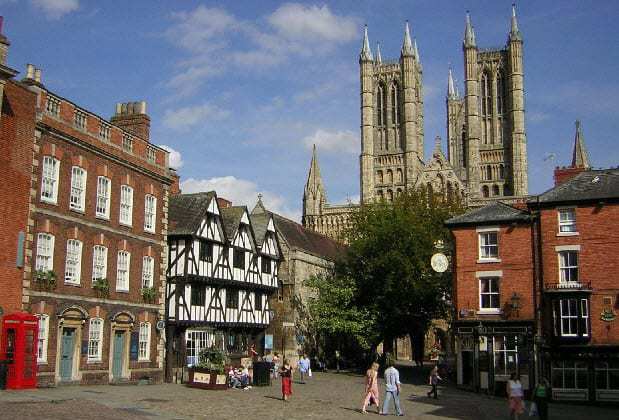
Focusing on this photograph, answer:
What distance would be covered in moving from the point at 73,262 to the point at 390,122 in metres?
92.3

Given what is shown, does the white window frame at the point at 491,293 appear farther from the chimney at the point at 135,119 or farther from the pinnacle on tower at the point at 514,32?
the pinnacle on tower at the point at 514,32

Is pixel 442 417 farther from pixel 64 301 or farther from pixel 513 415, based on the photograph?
pixel 64 301

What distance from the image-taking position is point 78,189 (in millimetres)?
30297

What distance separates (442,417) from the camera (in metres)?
23.7

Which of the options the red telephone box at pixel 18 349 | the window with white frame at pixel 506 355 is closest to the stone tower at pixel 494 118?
the window with white frame at pixel 506 355

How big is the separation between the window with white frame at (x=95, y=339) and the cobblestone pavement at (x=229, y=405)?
4.73 feet

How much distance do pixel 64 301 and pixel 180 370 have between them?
10017 millimetres

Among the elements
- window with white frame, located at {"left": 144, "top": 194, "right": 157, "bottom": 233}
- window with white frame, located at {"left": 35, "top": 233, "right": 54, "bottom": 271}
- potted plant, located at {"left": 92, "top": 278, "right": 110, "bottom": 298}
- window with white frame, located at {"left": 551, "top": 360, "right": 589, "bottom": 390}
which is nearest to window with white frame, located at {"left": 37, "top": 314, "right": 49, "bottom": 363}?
window with white frame, located at {"left": 35, "top": 233, "right": 54, "bottom": 271}

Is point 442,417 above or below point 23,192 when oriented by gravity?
below

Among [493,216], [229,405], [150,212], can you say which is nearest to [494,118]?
[493,216]

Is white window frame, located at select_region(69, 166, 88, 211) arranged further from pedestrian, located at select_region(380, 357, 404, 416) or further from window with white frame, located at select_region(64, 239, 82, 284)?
pedestrian, located at select_region(380, 357, 404, 416)

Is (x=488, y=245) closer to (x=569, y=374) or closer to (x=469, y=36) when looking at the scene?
(x=569, y=374)

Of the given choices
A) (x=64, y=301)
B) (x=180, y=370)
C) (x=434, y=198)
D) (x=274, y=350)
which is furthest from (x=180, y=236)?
(x=434, y=198)

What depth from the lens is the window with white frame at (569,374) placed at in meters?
32.8
